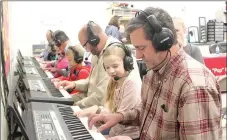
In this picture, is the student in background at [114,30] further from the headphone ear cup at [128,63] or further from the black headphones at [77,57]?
the headphone ear cup at [128,63]

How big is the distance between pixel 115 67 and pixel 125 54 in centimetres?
12

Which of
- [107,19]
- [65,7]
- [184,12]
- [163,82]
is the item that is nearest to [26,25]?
[65,7]

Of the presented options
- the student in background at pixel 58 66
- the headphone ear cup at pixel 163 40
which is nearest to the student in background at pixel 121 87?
the headphone ear cup at pixel 163 40

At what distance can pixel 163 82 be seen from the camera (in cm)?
123

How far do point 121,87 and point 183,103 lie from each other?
74 cm

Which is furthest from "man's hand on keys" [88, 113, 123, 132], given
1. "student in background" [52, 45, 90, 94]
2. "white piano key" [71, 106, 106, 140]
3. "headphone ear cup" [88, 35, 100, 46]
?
"student in background" [52, 45, 90, 94]

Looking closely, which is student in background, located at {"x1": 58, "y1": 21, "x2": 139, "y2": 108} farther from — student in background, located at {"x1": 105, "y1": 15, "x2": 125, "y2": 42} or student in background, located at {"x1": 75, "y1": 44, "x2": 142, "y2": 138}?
student in background, located at {"x1": 105, "y1": 15, "x2": 125, "y2": 42}

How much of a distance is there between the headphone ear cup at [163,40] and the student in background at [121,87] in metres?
0.62

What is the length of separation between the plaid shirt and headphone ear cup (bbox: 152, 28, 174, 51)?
6 cm

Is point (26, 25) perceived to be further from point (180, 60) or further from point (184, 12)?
point (180, 60)

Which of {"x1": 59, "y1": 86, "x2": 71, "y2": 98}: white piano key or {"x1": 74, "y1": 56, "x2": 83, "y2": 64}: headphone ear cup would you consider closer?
{"x1": 59, "y1": 86, "x2": 71, "y2": 98}: white piano key

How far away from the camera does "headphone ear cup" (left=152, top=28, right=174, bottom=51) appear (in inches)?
45.6

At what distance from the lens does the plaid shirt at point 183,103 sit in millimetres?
1069

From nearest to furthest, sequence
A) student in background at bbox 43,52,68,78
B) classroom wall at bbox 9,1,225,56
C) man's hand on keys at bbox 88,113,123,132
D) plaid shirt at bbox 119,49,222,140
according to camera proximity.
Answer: plaid shirt at bbox 119,49,222,140, man's hand on keys at bbox 88,113,123,132, student in background at bbox 43,52,68,78, classroom wall at bbox 9,1,225,56
